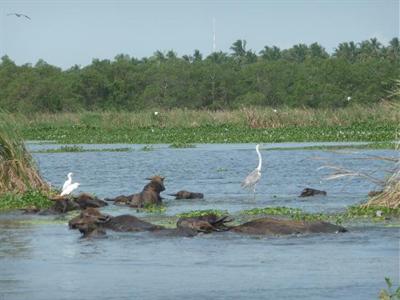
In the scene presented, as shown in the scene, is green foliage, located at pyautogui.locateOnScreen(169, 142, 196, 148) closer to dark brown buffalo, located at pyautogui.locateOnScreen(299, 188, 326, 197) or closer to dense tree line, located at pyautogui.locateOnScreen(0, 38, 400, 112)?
dark brown buffalo, located at pyautogui.locateOnScreen(299, 188, 326, 197)

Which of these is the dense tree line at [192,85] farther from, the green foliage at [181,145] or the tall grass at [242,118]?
the green foliage at [181,145]

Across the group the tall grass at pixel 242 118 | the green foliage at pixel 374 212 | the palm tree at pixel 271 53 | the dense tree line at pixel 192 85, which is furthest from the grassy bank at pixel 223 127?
the palm tree at pixel 271 53

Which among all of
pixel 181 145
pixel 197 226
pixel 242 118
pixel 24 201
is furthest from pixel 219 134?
pixel 197 226

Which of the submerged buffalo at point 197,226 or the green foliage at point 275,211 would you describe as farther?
the green foliage at point 275,211

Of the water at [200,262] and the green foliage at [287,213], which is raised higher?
the green foliage at [287,213]

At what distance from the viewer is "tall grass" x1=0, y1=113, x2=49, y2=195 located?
19.1 metres

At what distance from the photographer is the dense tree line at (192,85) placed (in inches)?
2768

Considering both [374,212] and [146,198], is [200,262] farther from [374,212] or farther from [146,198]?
[146,198]

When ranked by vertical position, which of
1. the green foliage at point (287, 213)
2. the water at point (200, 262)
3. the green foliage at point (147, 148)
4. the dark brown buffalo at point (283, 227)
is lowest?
the water at point (200, 262)

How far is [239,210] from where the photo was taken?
1819cm

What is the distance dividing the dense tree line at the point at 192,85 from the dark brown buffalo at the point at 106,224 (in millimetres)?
52963

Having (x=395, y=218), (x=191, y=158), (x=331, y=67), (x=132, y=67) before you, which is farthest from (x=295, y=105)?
(x=395, y=218)

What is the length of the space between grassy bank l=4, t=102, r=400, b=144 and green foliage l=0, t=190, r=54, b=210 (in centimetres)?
2114

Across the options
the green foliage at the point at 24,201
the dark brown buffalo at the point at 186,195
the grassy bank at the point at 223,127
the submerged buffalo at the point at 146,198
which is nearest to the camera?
the green foliage at the point at 24,201
